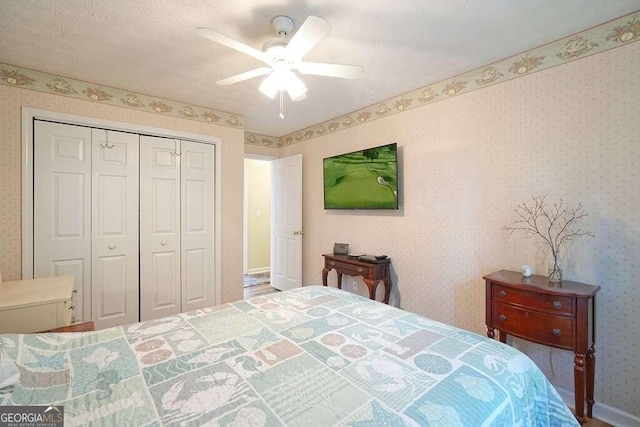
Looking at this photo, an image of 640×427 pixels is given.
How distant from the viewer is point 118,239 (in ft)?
9.15

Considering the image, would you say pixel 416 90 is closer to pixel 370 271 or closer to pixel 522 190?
pixel 522 190

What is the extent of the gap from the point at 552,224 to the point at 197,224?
3.26m

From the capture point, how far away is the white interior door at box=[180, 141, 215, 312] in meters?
3.16

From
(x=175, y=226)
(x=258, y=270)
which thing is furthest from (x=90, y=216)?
(x=258, y=270)

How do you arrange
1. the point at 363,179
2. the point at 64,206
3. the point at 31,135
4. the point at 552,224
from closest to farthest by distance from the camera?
the point at 552,224 → the point at 31,135 → the point at 64,206 → the point at 363,179

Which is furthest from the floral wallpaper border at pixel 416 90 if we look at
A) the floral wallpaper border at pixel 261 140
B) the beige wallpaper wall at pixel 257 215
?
the beige wallpaper wall at pixel 257 215

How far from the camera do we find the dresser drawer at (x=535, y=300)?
1670 millimetres

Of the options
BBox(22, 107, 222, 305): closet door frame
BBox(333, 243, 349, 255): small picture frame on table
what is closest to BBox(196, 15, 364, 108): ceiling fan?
BBox(22, 107, 222, 305): closet door frame

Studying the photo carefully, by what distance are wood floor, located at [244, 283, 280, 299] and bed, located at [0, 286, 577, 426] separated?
2.91m

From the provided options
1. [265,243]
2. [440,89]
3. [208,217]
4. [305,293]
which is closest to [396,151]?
[440,89]

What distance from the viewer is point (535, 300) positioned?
5.82 feet

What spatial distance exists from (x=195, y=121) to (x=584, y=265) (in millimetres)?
3655

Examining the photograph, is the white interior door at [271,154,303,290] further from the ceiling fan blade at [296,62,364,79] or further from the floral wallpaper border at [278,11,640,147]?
Result: the ceiling fan blade at [296,62,364,79]

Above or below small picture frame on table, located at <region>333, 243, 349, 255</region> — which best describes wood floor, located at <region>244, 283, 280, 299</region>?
below
